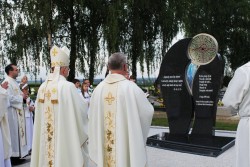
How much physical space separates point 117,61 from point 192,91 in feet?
14.7

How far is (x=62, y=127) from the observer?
15.7 ft

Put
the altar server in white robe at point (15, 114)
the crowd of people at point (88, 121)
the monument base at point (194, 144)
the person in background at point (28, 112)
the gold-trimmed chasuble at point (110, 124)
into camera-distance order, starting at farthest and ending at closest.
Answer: the person in background at point (28, 112) < the monument base at point (194, 144) < the altar server in white robe at point (15, 114) < the gold-trimmed chasuble at point (110, 124) < the crowd of people at point (88, 121)

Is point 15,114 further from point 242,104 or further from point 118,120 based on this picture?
point 242,104

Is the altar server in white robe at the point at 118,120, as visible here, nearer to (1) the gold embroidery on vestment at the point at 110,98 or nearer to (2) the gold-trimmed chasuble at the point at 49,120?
(1) the gold embroidery on vestment at the point at 110,98

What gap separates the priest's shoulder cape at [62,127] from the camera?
475 cm

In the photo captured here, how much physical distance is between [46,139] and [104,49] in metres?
11.9

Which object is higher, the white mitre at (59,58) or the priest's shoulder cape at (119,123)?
the white mitre at (59,58)

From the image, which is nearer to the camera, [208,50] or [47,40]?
[208,50]

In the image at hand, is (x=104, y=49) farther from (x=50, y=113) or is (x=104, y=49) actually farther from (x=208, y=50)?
(x=50, y=113)

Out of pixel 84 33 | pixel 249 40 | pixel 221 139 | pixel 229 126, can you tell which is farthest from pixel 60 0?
pixel 249 40

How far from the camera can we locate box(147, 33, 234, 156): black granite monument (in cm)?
784

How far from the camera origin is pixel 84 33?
16625mm

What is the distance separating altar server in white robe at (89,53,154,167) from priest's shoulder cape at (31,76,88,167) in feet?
0.97

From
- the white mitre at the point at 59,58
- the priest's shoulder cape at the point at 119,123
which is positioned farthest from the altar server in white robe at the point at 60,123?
the priest's shoulder cape at the point at 119,123
